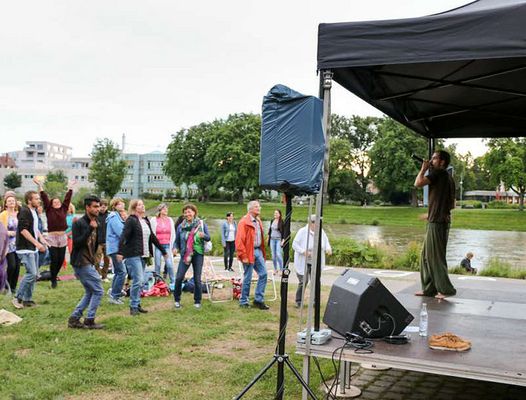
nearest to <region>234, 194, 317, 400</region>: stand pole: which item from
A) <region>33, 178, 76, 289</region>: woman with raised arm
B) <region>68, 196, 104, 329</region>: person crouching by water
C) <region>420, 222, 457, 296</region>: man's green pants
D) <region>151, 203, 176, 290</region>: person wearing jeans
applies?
<region>420, 222, 457, 296</region>: man's green pants

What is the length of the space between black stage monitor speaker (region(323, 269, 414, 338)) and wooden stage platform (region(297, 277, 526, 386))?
0.45 feet

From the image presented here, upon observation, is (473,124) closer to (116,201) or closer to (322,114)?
(322,114)

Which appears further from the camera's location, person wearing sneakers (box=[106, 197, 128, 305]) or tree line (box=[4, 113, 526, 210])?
tree line (box=[4, 113, 526, 210])

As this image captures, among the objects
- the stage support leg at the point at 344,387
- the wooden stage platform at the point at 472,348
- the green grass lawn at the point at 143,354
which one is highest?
the wooden stage platform at the point at 472,348

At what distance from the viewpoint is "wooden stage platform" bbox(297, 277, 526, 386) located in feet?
13.1

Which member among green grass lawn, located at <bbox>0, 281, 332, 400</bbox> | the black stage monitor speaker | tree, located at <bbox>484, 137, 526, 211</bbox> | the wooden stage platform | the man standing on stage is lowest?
green grass lawn, located at <bbox>0, 281, 332, 400</bbox>

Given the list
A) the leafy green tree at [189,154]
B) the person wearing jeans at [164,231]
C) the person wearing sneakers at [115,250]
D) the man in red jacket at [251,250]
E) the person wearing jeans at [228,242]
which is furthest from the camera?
the leafy green tree at [189,154]

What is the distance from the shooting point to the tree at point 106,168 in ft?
186

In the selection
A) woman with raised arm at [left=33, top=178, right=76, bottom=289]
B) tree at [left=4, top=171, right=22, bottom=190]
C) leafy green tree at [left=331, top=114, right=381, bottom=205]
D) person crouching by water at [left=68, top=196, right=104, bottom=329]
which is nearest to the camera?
person crouching by water at [left=68, top=196, right=104, bottom=329]

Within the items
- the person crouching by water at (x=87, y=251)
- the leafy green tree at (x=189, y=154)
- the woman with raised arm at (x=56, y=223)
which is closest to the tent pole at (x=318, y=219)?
the person crouching by water at (x=87, y=251)

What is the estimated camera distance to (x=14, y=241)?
9.26m

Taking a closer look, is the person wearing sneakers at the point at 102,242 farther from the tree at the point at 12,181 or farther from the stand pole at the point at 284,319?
the tree at the point at 12,181

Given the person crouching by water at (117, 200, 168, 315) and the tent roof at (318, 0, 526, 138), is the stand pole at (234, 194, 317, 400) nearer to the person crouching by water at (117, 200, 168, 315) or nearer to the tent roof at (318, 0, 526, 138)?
the tent roof at (318, 0, 526, 138)

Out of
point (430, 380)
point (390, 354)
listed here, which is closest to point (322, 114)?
point (390, 354)
